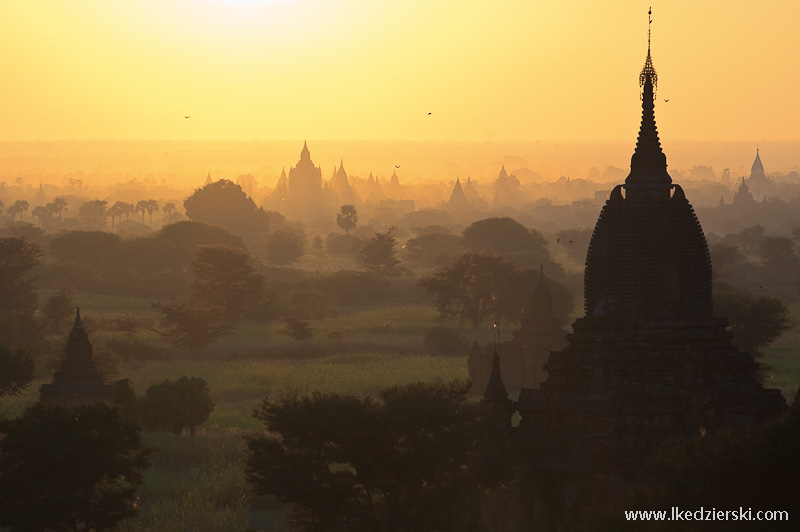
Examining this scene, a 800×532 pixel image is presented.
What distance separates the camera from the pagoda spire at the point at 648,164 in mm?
46281

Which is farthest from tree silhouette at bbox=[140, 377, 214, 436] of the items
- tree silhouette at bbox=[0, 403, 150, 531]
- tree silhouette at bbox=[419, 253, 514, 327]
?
tree silhouette at bbox=[419, 253, 514, 327]

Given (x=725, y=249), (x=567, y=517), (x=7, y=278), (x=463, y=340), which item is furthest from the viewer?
(x=725, y=249)

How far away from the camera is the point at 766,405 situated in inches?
1656

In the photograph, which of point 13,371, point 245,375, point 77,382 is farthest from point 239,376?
point 77,382

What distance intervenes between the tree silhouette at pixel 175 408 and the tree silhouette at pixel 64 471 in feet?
76.9

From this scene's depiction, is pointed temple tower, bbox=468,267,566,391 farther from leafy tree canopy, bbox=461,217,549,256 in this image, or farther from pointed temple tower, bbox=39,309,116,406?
leafy tree canopy, bbox=461,217,549,256

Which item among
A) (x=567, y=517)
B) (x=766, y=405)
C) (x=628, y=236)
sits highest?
(x=628, y=236)

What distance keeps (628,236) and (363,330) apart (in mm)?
70807

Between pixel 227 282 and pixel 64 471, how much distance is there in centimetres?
8317

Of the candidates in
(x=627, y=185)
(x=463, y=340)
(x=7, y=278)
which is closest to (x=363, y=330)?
(x=463, y=340)

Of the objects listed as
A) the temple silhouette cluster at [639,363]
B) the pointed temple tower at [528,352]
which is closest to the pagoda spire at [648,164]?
the temple silhouette cluster at [639,363]

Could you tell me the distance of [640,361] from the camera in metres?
43.6

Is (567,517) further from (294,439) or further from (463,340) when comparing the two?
(463,340)

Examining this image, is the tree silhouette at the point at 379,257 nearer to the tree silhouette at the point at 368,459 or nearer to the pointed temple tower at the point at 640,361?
the pointed temple tower at the point at 640,361
